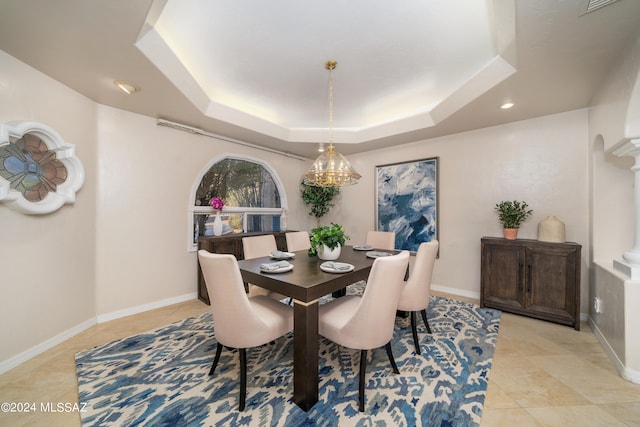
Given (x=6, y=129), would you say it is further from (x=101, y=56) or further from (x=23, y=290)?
(x=23, y=290)

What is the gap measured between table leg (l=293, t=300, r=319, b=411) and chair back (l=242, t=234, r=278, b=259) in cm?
143

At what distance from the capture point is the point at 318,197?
4844 mm

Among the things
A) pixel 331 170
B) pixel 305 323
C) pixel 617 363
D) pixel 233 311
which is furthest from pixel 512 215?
pixel 233 311

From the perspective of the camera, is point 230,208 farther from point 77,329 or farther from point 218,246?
point 77,329

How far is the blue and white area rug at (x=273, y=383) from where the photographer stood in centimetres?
146

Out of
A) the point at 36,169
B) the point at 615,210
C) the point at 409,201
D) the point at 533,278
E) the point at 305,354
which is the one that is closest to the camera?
the point at 305,354

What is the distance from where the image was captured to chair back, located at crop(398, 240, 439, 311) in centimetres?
216

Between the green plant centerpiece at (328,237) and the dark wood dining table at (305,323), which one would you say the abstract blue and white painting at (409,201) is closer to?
the green plant centerpiece at (328,237)

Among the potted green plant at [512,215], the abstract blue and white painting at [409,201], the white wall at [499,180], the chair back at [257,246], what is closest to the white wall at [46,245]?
the chair back at [257,246]

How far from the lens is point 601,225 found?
257 centimetres

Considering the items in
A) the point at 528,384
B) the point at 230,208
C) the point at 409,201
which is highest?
the point at 409,201

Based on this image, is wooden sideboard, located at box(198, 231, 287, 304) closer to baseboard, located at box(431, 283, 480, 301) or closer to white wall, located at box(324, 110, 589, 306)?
white wall, located at box(324, 110, 589, 306)

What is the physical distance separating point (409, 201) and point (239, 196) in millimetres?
2959

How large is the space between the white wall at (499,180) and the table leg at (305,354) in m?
3.04
